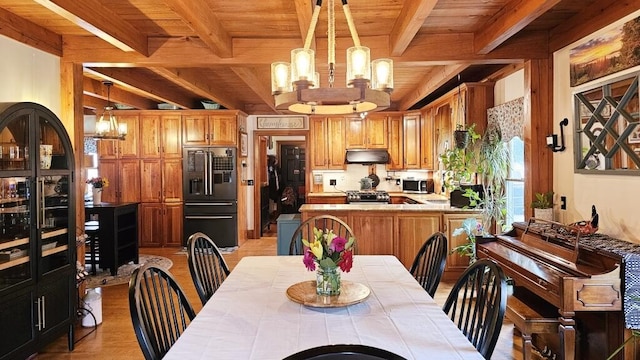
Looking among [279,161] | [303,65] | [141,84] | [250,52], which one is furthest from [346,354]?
[279,161]

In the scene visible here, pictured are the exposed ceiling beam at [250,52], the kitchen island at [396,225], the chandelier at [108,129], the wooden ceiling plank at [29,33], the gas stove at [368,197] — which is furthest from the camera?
the gas stove at [368,197]

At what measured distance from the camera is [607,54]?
264 centimetres

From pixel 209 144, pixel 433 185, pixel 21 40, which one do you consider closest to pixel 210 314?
pixel 21 40

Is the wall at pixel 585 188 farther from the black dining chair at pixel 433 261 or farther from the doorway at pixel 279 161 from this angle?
the doorway at pixel 279 161

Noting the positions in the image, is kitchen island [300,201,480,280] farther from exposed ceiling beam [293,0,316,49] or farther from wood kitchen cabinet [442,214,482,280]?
exposed ceiling beam [293,0,316,49]

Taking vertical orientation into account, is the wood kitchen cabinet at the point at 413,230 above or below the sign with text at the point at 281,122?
below

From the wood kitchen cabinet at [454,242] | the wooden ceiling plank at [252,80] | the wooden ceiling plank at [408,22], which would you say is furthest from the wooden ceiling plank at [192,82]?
the wood kitchen cabinet at [454,242]

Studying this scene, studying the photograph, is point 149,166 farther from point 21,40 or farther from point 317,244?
point 317,244

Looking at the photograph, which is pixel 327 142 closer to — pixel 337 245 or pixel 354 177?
pixel 354 177

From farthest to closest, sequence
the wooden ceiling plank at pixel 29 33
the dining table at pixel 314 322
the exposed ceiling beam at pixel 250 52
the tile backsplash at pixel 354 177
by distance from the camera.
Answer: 1. the tile backsplash at pixel 354 177
2. the exposed ceiling beam at pixel 250 52
3. the wooden ceiling plank at pixel 29 33
4. the dining table at pixel 314 322

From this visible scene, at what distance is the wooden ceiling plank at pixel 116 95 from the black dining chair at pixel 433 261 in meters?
4.30

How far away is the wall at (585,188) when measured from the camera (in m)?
2.49

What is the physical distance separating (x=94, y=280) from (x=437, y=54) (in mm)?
4702

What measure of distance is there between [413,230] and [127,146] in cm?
497
